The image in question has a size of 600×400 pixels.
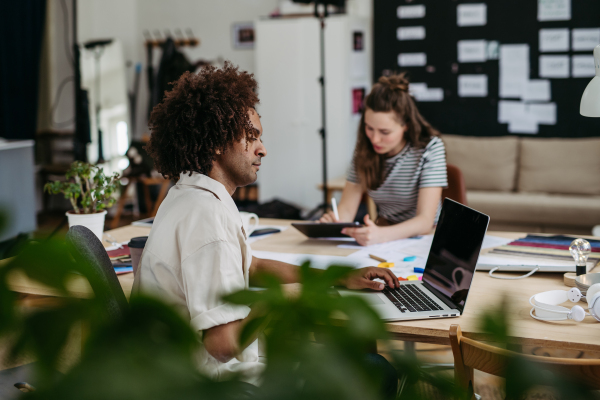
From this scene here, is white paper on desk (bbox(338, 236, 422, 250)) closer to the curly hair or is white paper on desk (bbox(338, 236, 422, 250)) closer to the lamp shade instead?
the lamp shade

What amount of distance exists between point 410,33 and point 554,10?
114 centimetres

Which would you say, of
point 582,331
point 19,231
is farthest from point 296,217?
point 19,231

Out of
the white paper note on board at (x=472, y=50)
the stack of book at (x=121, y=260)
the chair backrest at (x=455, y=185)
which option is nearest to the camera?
the stack of book at (x=121, y=260)

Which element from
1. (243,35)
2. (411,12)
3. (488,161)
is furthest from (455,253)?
(243,35)

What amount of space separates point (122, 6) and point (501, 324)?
6.98 metres

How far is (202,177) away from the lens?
1.29 meters

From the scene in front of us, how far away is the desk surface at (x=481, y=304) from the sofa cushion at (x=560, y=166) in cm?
264

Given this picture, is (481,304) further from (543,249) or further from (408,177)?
(408,177)

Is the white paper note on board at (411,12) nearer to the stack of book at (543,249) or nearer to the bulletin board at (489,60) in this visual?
the bulletin board at (489,60)

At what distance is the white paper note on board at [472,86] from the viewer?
16.5ft

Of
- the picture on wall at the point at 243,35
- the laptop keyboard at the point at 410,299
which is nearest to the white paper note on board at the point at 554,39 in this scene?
the picture on wall at the point at 243,35

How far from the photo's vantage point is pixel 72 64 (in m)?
6.63

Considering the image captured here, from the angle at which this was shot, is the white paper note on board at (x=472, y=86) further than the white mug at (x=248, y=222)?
Yes

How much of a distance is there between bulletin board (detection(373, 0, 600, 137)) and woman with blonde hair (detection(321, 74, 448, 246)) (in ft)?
9.19
